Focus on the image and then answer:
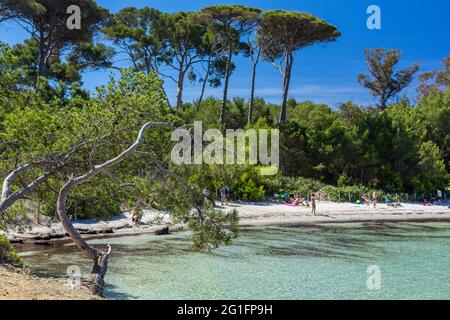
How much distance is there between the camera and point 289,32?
126ft

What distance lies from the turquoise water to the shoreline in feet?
3.89

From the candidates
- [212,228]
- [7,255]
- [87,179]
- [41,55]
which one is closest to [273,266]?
[212,228]

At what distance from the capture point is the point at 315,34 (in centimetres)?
3841

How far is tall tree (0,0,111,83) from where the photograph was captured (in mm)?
26875

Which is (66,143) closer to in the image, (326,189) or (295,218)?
(295,218)

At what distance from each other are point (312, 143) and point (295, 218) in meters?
10.8

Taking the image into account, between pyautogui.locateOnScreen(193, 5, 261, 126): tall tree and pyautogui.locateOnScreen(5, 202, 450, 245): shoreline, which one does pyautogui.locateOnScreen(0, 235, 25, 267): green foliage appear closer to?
pyautogui.locateOnScreen(5, 202, 450, 245): shoreline

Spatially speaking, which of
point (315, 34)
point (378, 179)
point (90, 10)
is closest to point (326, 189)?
point (378, 179)

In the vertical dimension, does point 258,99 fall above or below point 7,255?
above

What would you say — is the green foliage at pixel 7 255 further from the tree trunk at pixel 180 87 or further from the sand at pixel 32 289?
the tree trunk at pixel 180 87

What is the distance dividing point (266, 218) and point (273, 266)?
11546 millimetres

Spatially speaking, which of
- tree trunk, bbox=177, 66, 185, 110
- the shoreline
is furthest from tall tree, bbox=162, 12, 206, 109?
the shoreline

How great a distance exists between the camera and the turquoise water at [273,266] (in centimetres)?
1228

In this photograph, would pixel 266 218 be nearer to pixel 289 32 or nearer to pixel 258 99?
pixel 289 32
